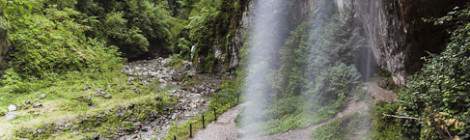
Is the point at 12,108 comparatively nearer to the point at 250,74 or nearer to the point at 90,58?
the point at 90,58

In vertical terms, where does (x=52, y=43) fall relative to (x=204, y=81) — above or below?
above

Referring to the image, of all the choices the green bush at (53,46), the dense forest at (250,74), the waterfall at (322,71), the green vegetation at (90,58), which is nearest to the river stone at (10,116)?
the dense forest at (250,74)

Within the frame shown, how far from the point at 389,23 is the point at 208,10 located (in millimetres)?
15511

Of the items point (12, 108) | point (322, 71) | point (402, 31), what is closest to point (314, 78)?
point (322, 71)

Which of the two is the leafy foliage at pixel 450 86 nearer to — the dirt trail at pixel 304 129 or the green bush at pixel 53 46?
the dirt trail at pixel 304 129

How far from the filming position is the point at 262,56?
20.2 metres

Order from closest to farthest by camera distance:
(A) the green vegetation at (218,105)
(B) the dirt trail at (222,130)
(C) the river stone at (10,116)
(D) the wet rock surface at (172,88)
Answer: (B) the dirt trail at (222,130), (A) the green vegetation at (218,105), (C) the river stone at (10,116), (D) the wet rock surface at (172,88)

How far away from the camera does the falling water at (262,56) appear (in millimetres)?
16484

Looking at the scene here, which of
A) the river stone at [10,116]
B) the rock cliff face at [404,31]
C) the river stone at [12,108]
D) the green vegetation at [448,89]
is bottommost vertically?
the river stone at [10,116]

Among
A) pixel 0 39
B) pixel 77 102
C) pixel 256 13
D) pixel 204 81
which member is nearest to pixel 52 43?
pixel 0 39

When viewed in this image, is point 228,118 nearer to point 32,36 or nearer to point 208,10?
point 208,10

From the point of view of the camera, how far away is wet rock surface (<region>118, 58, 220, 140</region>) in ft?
53.5

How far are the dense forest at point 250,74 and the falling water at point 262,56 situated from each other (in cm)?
7

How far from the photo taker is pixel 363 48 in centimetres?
1477
